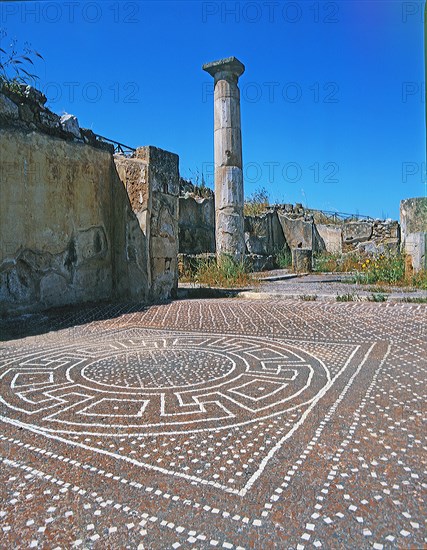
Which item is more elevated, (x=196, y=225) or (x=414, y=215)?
(x=196, y=225)

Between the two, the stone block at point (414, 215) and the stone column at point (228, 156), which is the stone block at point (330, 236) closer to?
the stone column at point (228, 156)

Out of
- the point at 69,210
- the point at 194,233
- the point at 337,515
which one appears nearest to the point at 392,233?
the point at 194,233

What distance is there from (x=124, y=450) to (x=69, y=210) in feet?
13.9

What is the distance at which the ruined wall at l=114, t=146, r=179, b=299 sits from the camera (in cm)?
587

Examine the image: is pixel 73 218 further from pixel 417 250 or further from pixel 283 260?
pixel 283 260

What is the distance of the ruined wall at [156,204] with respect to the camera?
5871 millimetres

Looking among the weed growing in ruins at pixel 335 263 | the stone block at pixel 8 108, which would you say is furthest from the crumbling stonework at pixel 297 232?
the stone block at pixel 8 108

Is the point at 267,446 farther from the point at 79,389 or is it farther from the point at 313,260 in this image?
the point at 313,260

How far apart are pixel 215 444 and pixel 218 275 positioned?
7181 millimetres

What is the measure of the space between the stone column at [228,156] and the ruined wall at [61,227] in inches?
201

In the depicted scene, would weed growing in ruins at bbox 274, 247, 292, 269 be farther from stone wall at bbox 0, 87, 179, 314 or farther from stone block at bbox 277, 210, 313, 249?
stone wall at bbox 0, 87, 179, 314

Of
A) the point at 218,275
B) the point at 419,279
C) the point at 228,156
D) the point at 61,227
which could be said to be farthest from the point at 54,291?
the point at 228,156

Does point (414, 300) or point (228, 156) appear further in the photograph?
point (228, 156)

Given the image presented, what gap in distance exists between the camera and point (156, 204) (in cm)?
602
